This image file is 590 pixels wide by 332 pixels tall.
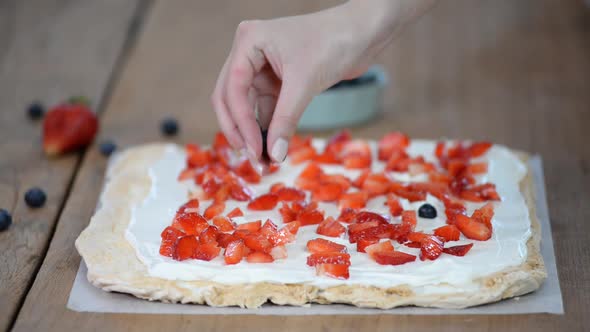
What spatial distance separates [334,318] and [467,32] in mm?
2417

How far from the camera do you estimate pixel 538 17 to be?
4219mm

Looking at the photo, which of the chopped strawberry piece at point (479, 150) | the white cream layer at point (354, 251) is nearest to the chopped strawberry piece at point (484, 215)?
the white cream layer at point (354, 251)

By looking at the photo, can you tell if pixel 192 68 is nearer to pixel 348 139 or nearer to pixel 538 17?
pixel 348 139

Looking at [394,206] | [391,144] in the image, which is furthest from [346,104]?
[394,206]

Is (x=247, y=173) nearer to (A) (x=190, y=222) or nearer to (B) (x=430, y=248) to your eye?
(A) (x=190, y=222)

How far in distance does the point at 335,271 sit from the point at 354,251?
0.51 ft

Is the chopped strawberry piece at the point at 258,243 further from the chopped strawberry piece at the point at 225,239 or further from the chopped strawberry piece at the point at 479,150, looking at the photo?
the chopped strawberry piece at the point at 479,150

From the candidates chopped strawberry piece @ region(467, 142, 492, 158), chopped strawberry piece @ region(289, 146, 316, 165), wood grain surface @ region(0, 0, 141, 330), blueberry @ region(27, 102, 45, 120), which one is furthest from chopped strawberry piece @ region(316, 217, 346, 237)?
blueberry @ region(27, 102, 45, 120)

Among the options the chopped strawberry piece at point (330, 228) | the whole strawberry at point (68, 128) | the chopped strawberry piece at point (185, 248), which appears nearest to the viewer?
the chopped strawberry piece at point (185, 248)

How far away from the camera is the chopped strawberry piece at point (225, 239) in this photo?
7.34 feet

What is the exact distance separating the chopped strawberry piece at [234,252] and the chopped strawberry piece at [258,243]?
28 mm

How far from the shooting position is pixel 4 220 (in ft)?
8.27

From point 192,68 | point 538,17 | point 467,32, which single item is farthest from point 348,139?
point 538,17

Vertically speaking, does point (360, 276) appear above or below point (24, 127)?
above
